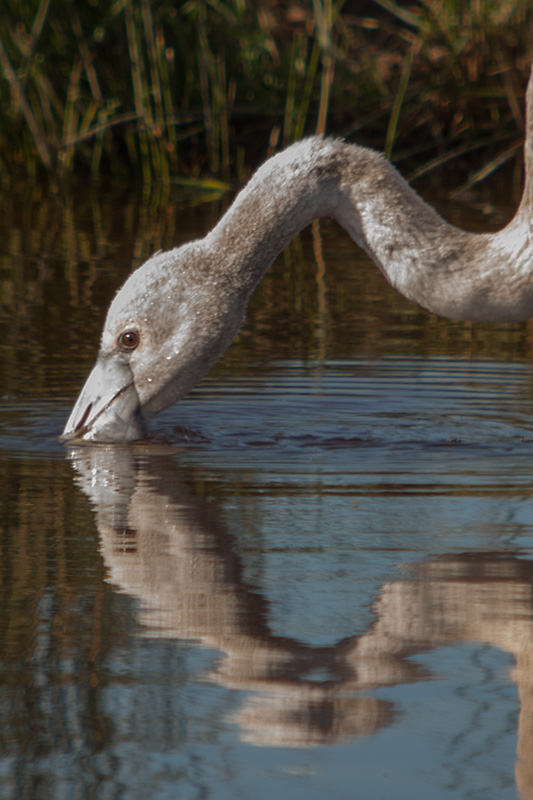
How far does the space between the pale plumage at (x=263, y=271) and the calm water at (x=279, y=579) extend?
20 cm

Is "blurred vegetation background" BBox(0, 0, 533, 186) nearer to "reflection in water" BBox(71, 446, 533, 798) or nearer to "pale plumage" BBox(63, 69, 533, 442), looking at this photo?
"pale plumage" BBox(63, 69, 533, 442)

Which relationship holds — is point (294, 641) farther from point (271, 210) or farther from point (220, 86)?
point (220, 86)

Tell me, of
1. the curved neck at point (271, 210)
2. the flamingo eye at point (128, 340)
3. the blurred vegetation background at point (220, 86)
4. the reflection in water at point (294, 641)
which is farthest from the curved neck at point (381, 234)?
the blurred vegetation background at point (220, 86)

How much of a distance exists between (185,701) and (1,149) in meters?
10.0

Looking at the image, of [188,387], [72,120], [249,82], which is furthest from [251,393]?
[249,82]

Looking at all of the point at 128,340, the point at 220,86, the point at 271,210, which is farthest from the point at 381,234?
the point at 220,86

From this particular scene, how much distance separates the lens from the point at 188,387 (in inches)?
181

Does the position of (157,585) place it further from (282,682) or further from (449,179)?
(449,179)

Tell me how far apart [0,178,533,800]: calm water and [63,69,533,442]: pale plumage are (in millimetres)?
198

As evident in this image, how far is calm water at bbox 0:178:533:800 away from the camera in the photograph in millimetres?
2334

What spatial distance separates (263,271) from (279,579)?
1.68 metres

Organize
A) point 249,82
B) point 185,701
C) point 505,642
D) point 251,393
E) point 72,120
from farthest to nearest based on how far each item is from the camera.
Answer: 1. point 249,82
2. point 72,120
3. point 251,393
4. point 505,642
5. point 185,701

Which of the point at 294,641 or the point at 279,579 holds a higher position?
the point at 279,579

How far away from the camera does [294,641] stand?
279 centimetres
